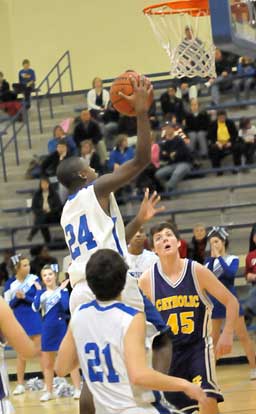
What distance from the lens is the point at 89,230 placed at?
5211 millimetres

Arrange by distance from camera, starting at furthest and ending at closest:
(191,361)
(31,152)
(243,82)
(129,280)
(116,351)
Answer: (31,152) → (243,82) → (191,361) → (129,280) → (116,351)

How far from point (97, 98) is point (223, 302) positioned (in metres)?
12.5

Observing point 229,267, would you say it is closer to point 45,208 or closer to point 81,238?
point 81,238

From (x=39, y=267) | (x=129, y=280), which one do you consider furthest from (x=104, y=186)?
(x=39, y=267)

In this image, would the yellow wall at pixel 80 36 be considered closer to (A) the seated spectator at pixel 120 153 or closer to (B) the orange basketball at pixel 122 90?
(A) the seated spectator at pixel 120 153

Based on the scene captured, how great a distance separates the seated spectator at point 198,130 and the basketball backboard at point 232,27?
9583 mm

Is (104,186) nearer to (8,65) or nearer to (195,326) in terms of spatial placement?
(195,326)

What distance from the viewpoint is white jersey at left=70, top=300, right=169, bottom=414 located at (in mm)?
4066

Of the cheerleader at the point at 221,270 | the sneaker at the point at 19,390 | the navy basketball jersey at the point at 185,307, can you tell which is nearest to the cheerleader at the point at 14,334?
the navy basketball jersey at the point at 185,307

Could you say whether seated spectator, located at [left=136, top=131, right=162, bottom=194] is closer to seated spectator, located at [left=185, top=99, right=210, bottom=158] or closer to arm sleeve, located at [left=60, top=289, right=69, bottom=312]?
seated spectator, located at [left=185, top=99, right=210, bottom=158]

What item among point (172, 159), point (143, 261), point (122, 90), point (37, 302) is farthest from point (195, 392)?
point (172, 159)

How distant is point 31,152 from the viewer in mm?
18734

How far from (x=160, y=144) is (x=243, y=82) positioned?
6.96 feet

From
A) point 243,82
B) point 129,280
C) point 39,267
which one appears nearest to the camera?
point 129,280
